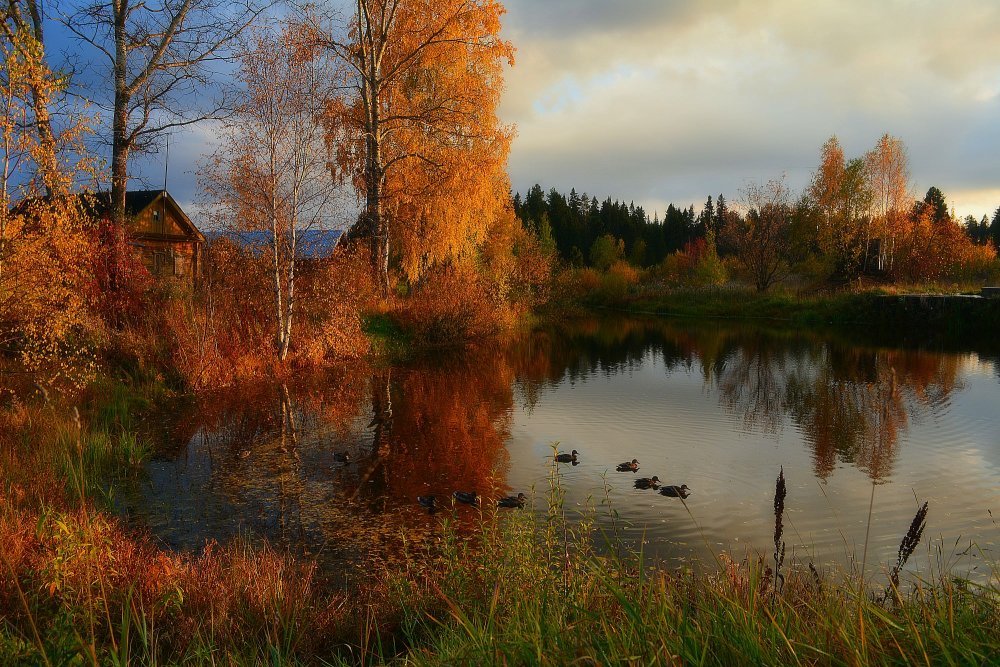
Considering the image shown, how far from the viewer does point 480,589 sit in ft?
14.3

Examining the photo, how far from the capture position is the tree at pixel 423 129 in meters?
21.6

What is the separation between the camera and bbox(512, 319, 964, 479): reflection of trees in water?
10.5m

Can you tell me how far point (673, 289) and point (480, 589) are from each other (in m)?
45.2

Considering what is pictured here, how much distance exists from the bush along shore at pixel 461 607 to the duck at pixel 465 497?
35 cm

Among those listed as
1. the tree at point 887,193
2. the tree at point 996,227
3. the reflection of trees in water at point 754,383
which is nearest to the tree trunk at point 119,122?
the reflection of trees in water at point 754,383

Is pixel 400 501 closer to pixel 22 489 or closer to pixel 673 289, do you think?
pixel 22 489

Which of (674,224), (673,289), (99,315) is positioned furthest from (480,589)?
(674,224)

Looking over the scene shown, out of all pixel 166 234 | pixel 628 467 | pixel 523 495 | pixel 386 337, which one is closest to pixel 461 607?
pixel 523 495

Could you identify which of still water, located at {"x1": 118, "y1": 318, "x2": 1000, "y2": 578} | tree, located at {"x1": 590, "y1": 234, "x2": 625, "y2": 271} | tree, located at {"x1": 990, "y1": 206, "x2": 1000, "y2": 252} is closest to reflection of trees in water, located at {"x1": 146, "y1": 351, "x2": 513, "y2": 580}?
still water, located at {"x1": 118, "y1": 318, "x2": 1000, "y2": 578}

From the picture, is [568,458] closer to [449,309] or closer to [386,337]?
[386,337]

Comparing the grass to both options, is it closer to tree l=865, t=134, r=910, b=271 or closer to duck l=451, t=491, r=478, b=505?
duck l=451, t=491, r=478, b=505

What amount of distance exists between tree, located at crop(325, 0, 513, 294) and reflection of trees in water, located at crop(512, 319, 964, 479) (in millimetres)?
5695

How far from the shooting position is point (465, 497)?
280 inches

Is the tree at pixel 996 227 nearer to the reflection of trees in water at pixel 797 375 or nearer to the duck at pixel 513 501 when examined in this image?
the reflection of trees in water at pixel 797 375
